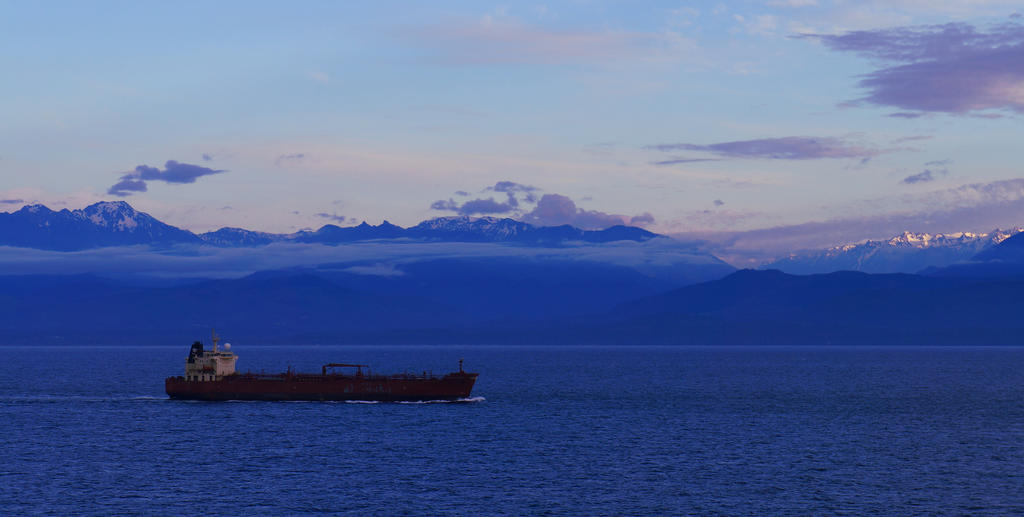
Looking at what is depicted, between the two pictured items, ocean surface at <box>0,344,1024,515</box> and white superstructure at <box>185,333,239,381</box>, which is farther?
white superstructure at <box>185,333,239,381</box>

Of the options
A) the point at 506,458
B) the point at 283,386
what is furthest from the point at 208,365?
the point at 506,458

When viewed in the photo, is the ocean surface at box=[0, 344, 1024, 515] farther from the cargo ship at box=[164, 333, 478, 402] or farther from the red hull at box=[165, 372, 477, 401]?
the cargo ship at box=[164, 333, 478, 402]

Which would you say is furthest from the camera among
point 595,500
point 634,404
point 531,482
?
point 634,404

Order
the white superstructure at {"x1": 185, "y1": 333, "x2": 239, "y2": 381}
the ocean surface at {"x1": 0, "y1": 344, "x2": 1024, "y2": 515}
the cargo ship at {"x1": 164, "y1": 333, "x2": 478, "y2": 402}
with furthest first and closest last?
the white superstructure at {"x1": 185, "y1": 333, "x2": 239, "y2": 381}, the cargo ship at {"x1": 164, "y1": 333, "x2": 478, "y2": 402}, the ocean surface at {"x1": 0, "y1": 344, "x2": 1024, "y2": 515}

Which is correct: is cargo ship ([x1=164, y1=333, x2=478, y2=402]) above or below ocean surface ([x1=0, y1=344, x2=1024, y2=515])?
above

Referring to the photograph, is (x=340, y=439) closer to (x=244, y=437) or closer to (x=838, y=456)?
(x=244, y=437)

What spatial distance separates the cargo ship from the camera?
15562cm

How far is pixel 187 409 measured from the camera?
147 metres

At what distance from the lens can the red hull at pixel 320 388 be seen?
15562cm

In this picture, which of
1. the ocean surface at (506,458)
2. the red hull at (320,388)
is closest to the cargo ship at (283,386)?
the red hull at (320,388)

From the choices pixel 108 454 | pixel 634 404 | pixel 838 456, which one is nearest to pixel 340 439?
pixel 108 454

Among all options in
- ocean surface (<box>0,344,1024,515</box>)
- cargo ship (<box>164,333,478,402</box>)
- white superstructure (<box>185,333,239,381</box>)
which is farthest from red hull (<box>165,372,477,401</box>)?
ocean surface (<box>0,344,1024,515</box>)

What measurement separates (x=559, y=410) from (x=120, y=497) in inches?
3010

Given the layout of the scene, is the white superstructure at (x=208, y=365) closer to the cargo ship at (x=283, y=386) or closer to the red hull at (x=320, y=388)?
the cargo ship at (x=283, y=386)
